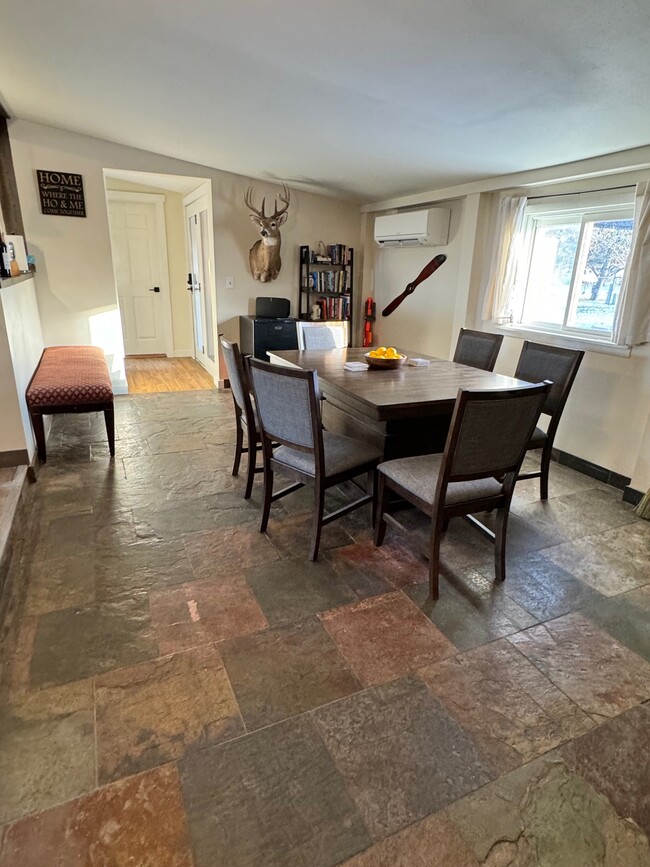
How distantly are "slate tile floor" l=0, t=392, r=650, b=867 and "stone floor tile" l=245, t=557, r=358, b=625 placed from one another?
1 centimetres

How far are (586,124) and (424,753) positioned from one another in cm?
309

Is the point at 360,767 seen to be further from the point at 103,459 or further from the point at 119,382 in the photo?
the point at 119,382

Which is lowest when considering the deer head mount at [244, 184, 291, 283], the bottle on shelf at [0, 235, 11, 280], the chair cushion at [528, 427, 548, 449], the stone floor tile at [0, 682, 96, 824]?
the stone floor tile at [0, 682, 96, 824]

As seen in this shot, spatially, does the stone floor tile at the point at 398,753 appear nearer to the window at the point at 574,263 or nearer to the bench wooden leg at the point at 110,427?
the bench wooden leg at the point at 110,427

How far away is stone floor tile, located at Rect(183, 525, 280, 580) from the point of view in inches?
88.6

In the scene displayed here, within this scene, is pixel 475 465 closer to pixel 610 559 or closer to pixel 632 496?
Answer: pixel 610 559

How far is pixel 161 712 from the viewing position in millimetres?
1511

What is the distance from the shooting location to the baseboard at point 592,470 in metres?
3.25

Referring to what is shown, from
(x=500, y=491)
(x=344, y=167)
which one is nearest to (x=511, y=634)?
(x=500, y=491)

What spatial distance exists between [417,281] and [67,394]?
3.61 meters

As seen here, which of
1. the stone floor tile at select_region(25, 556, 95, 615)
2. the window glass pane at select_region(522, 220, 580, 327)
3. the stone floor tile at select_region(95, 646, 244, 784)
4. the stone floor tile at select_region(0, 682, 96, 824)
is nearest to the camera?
the stone floor tile at select_region(0, 682, 96, 824)

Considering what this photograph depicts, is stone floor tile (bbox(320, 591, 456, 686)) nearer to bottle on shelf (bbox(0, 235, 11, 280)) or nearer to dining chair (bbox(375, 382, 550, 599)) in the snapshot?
dining chair (bbox(375, 382, 550, 599))

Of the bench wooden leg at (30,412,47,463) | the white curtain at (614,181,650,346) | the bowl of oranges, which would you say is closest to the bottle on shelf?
the bench wooden leg at (30,412,47,463)

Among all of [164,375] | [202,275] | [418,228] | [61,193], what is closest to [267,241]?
[202,275]
